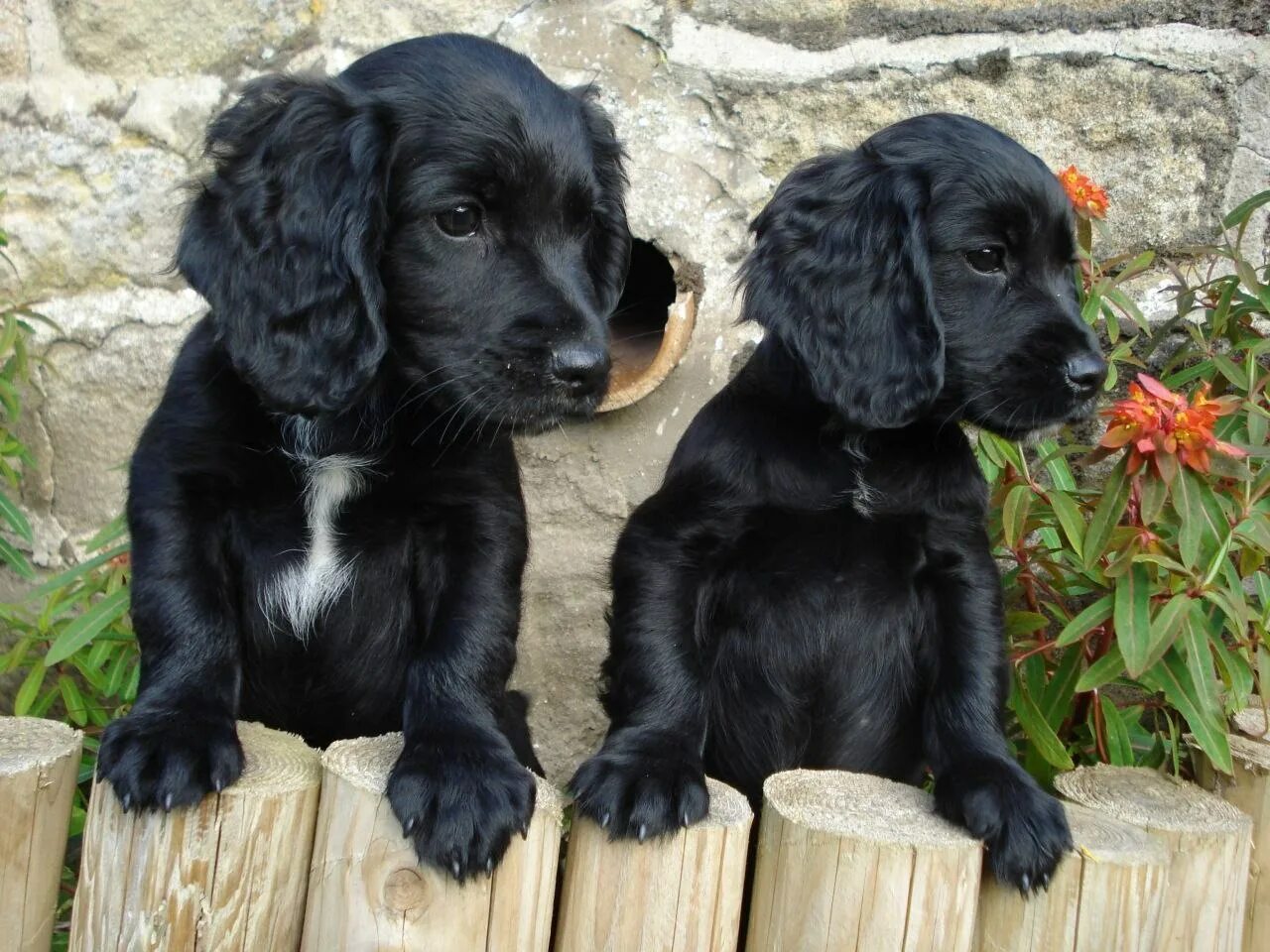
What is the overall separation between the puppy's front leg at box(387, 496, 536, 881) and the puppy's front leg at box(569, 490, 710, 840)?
0.12 meters

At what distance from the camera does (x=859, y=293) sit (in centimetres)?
202

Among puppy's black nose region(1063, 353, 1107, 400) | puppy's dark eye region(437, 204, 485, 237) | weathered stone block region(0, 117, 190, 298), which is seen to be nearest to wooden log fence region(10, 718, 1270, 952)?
puppy's black nose region(1063, 353, 1107, 400)

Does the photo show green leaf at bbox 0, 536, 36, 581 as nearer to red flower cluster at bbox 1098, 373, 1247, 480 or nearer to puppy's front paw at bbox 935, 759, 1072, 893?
puppy's front paw at bbox 935, 759, 1072, 893

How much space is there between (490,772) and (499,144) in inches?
34.8

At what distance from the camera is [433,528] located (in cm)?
205

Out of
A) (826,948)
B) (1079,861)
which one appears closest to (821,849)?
(826,948)

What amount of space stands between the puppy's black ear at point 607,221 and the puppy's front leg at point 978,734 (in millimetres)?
659

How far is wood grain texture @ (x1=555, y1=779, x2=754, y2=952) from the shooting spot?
162 centimetres

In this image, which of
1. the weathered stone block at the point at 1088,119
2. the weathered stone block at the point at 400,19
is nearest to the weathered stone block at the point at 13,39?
the weathered stone block at the point at 400,19

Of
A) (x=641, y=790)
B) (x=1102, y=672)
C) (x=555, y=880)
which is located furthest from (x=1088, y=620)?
(x=555, y=880)

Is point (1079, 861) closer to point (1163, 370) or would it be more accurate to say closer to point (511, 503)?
point (511, 503)

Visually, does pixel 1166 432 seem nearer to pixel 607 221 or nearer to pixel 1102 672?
pixel 1102 672

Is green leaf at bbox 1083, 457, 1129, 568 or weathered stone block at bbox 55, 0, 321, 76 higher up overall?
weathered stone block at bbox 55, 0, 321, 76

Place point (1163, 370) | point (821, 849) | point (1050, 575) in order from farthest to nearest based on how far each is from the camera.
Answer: point (1163, 370) < point (1050, 575) < point (821, 849)
